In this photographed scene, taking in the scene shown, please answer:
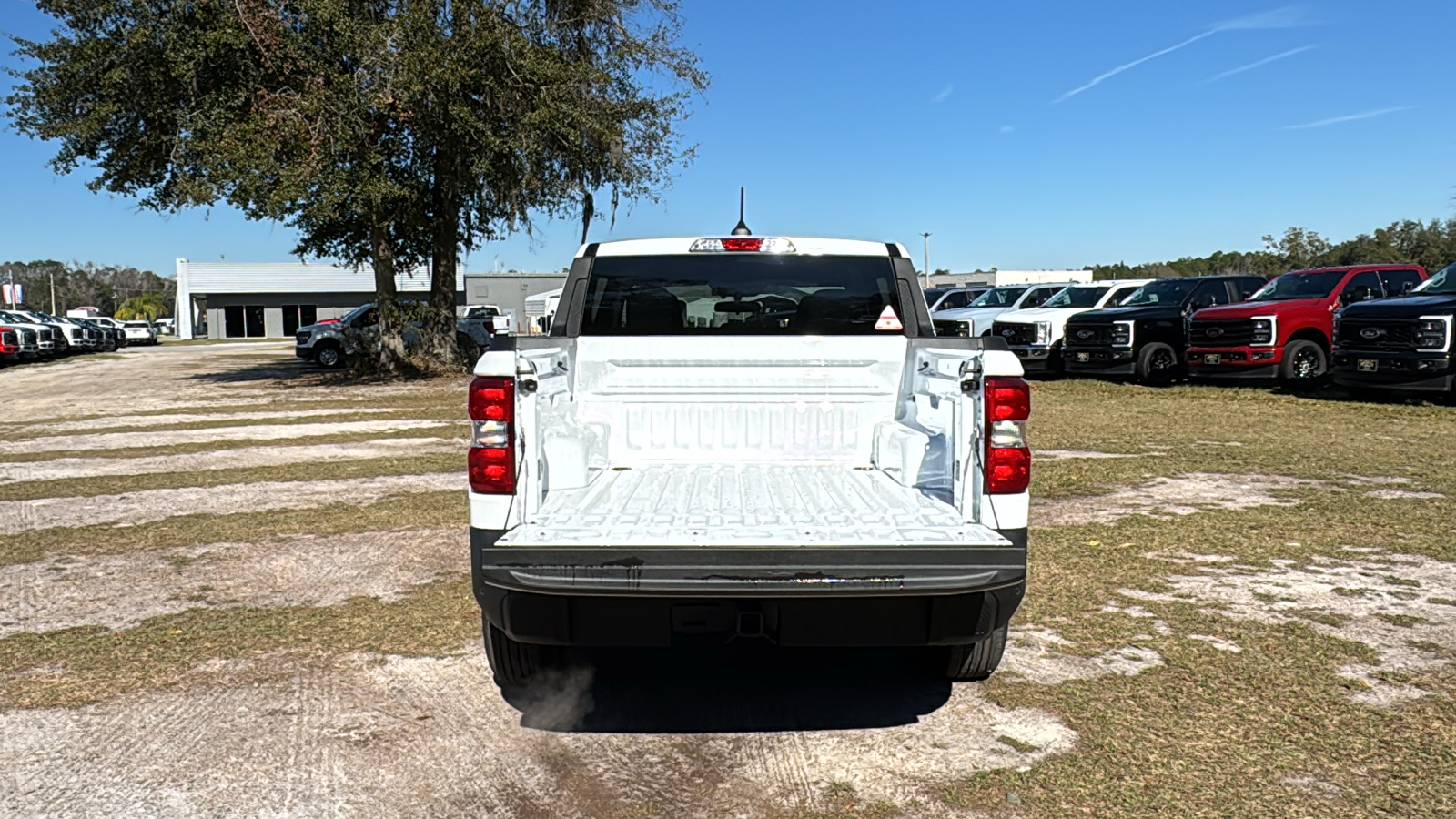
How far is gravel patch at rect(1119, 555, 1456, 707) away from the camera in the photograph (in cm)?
471

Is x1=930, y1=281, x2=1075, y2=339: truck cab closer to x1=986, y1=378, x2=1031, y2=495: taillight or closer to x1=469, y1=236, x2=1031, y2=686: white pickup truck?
x1=469, y1=236, x2=1031, y2=686: white pickup truck

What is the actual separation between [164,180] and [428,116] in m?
6.80

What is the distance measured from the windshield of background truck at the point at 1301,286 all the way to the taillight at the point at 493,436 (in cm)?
1699

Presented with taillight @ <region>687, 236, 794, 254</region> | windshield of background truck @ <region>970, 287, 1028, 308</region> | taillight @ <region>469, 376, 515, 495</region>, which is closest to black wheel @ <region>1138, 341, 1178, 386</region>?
windshield of background truck @ <region>970, 287, 1028, 308</region>

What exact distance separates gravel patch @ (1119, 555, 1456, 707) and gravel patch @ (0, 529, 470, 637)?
413 centimetres

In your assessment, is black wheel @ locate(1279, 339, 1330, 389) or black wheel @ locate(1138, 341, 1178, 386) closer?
black wheel @ locate(1279, 339, 1330, 389)

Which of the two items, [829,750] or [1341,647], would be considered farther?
[1341,647]

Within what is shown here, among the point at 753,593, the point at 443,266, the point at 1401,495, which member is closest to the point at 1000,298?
the point at 443,266

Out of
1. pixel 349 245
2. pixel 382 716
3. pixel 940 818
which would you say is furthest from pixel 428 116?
pixel 940 818

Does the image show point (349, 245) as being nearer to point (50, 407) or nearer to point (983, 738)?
point (50, 407)

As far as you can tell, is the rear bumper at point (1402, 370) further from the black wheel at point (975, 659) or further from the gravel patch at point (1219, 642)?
the black wheel at point (975, 659)

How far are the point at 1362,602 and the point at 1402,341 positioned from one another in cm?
1078

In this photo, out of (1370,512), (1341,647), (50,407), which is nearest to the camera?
(1341,647)

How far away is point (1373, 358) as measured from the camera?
15.0 metres
